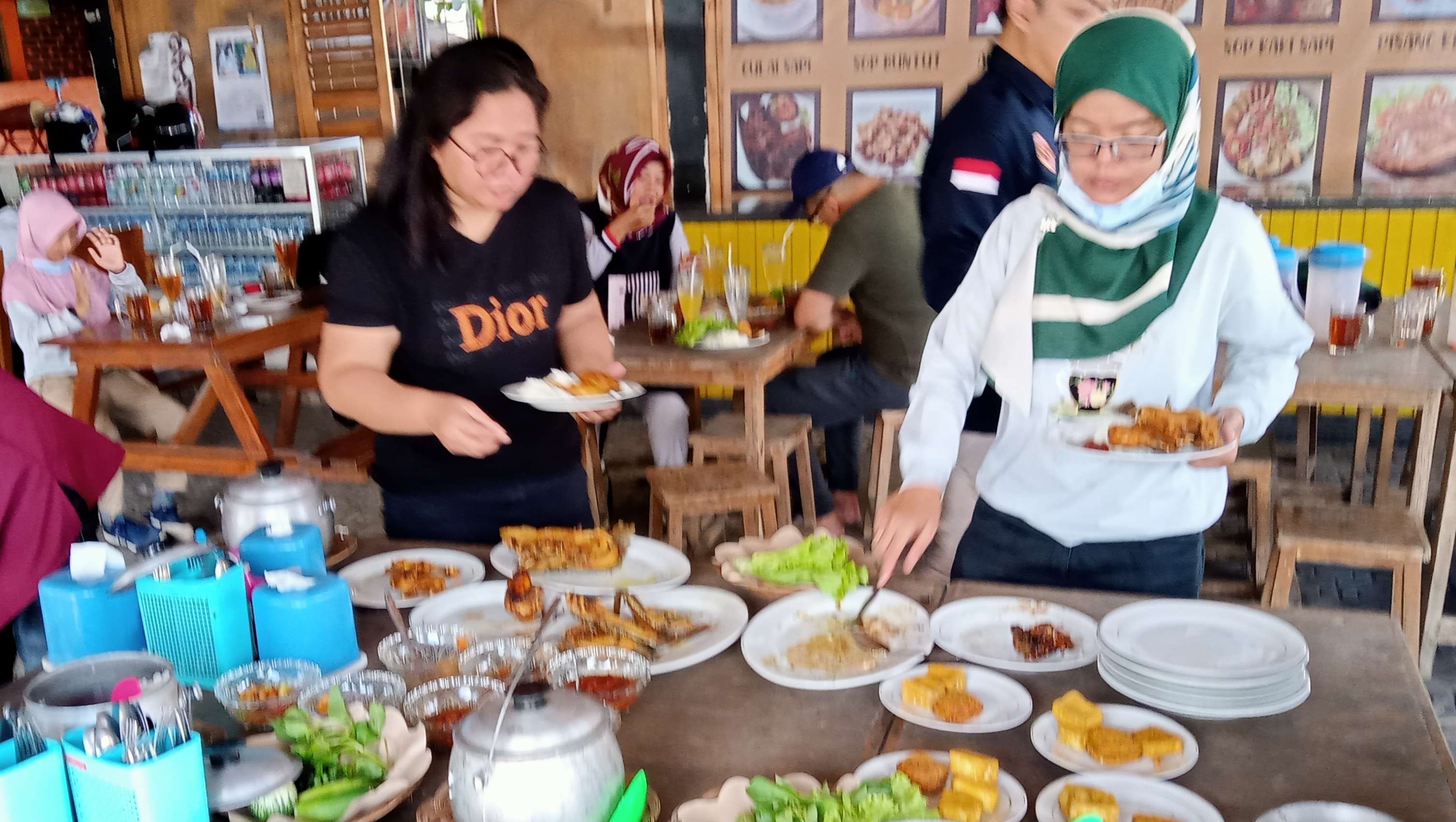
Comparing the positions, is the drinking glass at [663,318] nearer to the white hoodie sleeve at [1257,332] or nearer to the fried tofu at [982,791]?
the white hoodie sleeve at [1257,332]

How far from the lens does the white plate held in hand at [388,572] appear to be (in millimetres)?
1553

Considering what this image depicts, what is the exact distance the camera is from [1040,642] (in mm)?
1346

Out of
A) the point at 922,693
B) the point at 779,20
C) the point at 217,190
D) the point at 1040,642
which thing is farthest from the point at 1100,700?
the point at 217,190

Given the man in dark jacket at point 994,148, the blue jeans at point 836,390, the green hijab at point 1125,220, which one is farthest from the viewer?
the blue jeans at point 836,390

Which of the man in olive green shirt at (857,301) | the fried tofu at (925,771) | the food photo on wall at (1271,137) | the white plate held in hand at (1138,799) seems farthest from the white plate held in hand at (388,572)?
the food photo on wall at (1271,137)

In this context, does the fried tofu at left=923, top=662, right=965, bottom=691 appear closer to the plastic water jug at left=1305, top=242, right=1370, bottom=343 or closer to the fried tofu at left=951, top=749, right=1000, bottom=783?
the fried tofu at left=951, top=749, right=1000, bottom=783

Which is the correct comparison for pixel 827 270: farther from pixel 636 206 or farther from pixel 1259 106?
pixel 1259 106

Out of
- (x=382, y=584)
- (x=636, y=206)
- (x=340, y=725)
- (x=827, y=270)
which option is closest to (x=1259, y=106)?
(x=827, y=270)

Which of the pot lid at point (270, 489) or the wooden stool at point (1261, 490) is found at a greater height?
the pot lid at point (270, 489)

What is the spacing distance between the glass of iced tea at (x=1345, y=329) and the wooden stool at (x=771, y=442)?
1699mm

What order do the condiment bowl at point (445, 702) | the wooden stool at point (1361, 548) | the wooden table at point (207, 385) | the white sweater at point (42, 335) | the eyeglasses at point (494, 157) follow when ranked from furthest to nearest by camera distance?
the white sweater at point (42, 335) → the wooden table at point (207, 385) → the wooden stool at point (1361, 548) → the eyeglasses at point (494, 157) → the condiment bowl at point (445, 702)

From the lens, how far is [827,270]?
357 cm

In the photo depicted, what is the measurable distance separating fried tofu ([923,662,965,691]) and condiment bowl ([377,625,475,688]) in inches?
23.6

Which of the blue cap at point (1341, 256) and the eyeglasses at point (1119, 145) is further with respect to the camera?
the blue cap at point (1341, 256)
